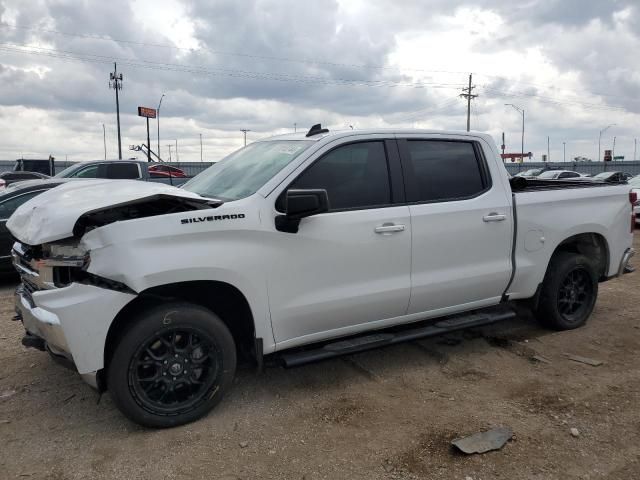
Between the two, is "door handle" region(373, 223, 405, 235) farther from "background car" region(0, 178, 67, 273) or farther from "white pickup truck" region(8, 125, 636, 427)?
"background car" region(0, 178, 67, 273)

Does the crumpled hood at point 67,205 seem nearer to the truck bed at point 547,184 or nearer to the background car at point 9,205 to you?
the truck bed at point 547,184

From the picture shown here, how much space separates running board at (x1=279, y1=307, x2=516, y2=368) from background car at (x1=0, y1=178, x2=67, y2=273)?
18.9 feet

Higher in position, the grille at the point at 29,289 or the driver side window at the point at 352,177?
the driver side window at the point at 352,177

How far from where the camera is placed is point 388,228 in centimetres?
408

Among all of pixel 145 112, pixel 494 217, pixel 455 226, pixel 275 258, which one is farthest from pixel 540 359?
pixel 145 112

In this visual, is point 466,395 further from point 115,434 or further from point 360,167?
point 115,434

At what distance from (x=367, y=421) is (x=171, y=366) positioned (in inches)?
51.5

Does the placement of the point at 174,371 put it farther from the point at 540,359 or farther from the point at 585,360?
the point at 585,360

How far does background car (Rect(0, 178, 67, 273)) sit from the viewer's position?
7891 mm

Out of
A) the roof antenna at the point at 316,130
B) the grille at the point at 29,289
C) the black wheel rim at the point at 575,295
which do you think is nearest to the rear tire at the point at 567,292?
the black wheel rim at the point at 575,295

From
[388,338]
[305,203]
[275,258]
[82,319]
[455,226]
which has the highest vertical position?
[305,203]

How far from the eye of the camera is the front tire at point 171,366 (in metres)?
3.32

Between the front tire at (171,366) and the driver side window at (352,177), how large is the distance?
114cm

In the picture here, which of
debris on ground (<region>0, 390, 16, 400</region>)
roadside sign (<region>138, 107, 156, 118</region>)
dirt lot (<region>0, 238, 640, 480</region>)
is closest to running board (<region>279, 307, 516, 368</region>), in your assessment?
dirt lot (<region>0, 238, 640, 480</region>)
